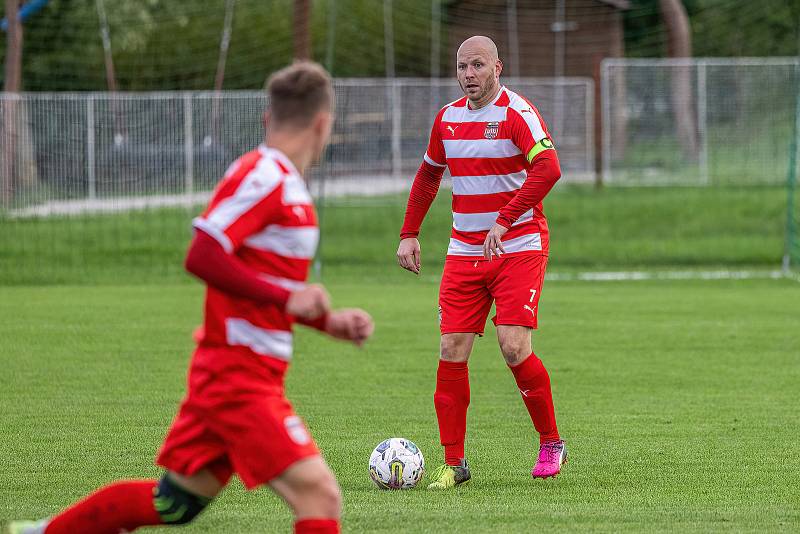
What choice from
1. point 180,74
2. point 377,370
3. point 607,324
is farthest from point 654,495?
point 180,74

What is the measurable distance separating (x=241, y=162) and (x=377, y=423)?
4.20 m

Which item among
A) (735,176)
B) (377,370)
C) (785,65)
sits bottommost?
(377,370)

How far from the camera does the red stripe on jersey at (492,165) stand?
6535 millimetres

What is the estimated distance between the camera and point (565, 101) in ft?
78.5

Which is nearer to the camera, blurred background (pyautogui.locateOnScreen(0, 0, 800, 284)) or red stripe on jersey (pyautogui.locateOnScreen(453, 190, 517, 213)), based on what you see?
red stripe on jersey (pyautogui.locateOnScreen(453, 190, 517, 213))

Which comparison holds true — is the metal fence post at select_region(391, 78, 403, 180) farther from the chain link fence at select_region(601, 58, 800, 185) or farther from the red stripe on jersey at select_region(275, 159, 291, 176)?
the red stripe on jersey at select_region(275, 159, 291, 176)

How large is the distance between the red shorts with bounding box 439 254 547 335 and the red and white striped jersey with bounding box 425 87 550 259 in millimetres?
68

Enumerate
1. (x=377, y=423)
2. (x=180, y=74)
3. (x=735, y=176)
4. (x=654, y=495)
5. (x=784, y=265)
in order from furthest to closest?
1. (x=180, y=74)
2. (x=735, y=176)
3. (x=784, y=265)
4. (x=377, y=423)
5. (x=654, y=495)

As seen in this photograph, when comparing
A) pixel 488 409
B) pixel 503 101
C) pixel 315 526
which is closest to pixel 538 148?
pixel 503 101

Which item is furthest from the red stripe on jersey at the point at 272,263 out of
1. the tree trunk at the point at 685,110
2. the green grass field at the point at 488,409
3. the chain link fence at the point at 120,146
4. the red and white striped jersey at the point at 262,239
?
the tree trunk at the point at 685,110

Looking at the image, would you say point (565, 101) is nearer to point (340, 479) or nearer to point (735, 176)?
point (735, 176)

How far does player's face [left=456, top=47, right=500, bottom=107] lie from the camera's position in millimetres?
6375

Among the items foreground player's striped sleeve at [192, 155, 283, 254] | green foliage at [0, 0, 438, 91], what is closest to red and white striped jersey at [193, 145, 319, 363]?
foreground player's striped sleeve at [192, 155, 283, 254]

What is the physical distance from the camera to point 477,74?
21.0 feet
